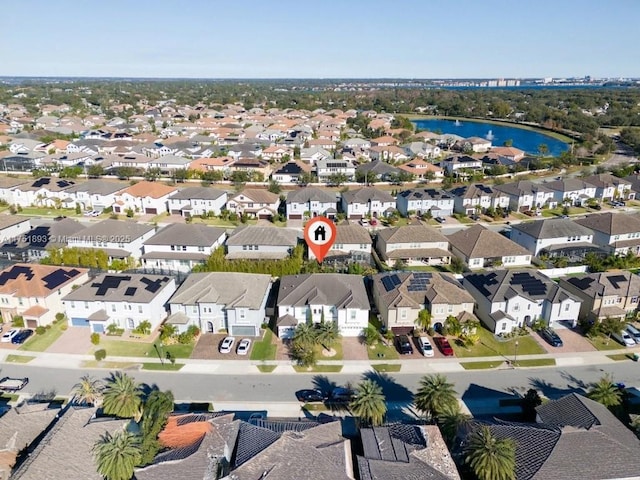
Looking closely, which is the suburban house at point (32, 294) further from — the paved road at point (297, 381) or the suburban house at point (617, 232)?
the suburban house at point (617, 232)

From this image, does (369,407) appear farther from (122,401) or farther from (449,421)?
(122,401)

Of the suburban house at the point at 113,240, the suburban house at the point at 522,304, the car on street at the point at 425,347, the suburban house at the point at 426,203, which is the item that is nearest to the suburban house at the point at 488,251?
the suburban house at the point at 522,304

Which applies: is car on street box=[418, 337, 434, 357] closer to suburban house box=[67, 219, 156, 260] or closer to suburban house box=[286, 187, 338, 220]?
suburban house box=[67, 219, 156, 260]

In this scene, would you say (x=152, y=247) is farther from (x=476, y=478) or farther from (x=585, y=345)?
(x=585, y=345)

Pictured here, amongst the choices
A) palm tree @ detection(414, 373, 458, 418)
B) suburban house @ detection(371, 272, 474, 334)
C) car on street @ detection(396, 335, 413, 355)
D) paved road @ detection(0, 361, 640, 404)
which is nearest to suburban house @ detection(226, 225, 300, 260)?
suburban house @ detection(371, 272, 474, 334)

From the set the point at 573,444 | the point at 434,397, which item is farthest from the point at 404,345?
the point at 573,444

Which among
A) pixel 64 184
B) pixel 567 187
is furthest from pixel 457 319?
pixel 64 184
